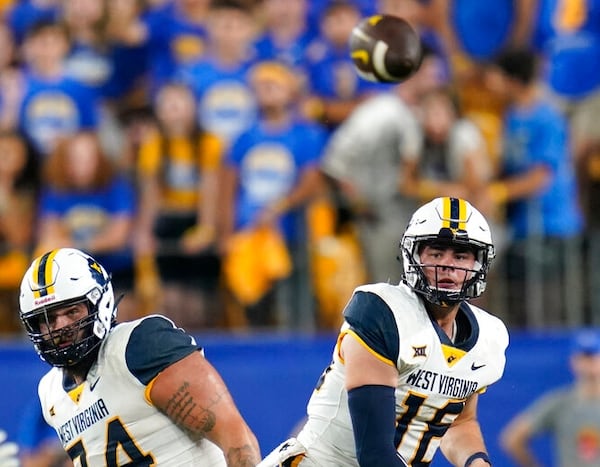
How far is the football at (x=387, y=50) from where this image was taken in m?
5.83

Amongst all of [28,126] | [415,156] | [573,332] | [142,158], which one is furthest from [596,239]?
[28,126]

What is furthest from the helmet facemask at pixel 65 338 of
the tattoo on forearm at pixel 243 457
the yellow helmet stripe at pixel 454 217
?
the yellow helmet stripe at pixel 454 217

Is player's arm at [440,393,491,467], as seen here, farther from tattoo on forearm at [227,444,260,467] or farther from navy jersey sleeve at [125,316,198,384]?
navy jersey sleeve at [125,316,198,384]

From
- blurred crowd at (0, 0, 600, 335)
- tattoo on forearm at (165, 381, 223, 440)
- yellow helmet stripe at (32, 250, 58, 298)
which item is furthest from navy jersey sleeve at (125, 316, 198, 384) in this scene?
blurred crowd at (0, 0, 600, 335)

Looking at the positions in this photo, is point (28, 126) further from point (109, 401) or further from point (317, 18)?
point (109, 401)

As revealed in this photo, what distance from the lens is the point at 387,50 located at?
582 cm

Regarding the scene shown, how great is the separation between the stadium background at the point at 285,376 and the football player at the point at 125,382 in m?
3.50

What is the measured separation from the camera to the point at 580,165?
842 centimetres

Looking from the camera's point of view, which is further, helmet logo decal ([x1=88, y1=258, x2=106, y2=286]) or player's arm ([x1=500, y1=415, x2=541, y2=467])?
player's arm ([x1=500, y1=415, x2=541, y2=467])

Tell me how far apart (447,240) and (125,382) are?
124cm

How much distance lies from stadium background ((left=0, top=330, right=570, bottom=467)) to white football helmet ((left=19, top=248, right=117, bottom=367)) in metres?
3.51

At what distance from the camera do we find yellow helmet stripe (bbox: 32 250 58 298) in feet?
14.8

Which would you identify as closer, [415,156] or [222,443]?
Answer: [222,443]

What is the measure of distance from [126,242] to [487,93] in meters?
2.61
